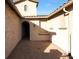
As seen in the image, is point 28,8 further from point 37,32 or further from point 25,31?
point 37,32

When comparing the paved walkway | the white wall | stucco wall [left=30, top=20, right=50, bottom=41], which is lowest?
the paved walkway

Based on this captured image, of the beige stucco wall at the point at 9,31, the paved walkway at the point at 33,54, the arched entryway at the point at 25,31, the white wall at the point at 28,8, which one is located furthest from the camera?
the white wall at the point at 28,8

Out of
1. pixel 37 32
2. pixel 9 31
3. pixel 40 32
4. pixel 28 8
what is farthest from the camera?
pixel 28 8

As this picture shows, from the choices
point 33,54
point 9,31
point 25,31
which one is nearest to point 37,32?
point 25,31

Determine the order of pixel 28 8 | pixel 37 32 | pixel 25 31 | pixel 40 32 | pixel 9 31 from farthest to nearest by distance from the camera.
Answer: pixel 25 31 < pixel 28 8 < pixel 40 32 < pixel 37 32 < pixel 9 31

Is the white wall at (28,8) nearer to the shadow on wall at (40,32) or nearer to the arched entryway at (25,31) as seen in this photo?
the arched entryway at (25,31)

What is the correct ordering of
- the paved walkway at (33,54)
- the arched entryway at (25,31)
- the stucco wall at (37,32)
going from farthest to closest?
the arched entryway at (25,31) < the stucco wall at (37,32) < the paved walkway at (33,54)

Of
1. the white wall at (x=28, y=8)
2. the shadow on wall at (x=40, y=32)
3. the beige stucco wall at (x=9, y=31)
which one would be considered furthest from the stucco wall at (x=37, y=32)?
the beige stucco wall at (x=9, y=31)

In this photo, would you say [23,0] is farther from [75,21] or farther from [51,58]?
[75,21]

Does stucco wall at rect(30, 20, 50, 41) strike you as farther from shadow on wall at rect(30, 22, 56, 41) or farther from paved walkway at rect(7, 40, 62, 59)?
paved walkway at rect(7, 40, 62, 59)

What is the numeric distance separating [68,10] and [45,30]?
872 centimetres

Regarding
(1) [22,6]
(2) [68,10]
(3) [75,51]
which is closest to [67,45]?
(2) [68,10]

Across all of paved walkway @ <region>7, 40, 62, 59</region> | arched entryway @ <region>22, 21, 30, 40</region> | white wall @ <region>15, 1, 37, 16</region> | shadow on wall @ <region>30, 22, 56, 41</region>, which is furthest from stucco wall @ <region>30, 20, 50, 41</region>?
paved walkway @ <region>7, 40, 62, 59</region>
